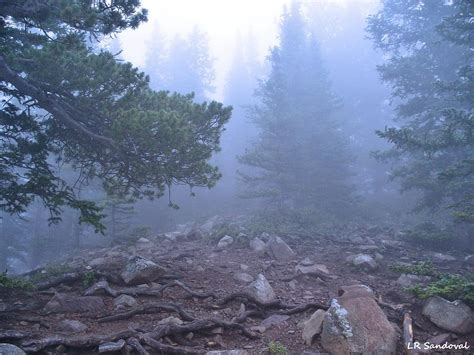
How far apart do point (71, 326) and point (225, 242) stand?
9055 mm

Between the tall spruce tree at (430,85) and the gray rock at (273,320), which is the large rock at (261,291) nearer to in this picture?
the gray rock at (273,320)

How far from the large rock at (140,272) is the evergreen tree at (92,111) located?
1.54 metres

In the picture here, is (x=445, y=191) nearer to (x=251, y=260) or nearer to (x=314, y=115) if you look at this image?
(x=251, y=260)

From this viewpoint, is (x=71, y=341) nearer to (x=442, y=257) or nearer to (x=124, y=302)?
(x=124, y=302)

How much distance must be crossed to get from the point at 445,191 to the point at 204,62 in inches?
1757

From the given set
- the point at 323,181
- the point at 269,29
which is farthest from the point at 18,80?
the point at 269,29

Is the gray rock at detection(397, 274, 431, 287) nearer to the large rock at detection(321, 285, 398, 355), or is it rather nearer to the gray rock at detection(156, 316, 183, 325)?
the large rock at detection(321, 285, 398, 355)

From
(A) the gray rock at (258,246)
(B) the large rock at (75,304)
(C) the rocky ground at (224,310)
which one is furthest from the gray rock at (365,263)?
(B) the large rock at (75,304)

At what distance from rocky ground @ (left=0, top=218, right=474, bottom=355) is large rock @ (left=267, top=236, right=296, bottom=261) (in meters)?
0.88

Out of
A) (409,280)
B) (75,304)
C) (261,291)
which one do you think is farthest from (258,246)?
(75,304)

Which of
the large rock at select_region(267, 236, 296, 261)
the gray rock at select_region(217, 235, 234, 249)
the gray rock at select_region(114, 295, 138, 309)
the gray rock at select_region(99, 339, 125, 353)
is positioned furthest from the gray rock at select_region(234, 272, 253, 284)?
the gray rock at select_region(99, 339, 125, 353)

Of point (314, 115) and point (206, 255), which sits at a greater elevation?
point (314, 115)

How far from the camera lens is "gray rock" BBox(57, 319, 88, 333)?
6395 mm

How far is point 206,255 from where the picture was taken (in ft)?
44.1
